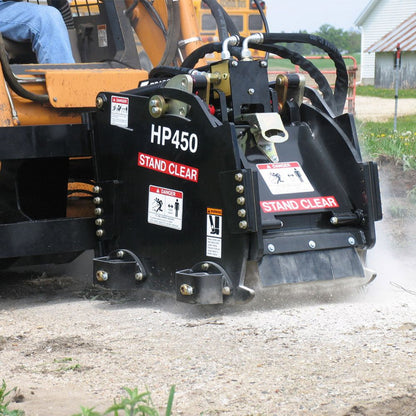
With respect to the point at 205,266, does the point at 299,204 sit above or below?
above

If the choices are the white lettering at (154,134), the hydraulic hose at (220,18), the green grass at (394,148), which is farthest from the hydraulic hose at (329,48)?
the green grass at (394,148)

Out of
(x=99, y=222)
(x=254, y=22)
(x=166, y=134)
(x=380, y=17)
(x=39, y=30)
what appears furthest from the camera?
(x=380, y=17)

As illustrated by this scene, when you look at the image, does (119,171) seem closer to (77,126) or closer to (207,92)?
(77,126)

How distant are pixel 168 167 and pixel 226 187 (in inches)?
15.7

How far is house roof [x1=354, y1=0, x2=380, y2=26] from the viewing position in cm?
4942

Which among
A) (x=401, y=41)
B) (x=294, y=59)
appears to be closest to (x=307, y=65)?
(x=294, y=59)

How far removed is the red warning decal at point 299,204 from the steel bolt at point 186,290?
1.53 ft

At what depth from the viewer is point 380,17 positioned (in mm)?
50031

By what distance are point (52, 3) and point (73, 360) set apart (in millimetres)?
2802

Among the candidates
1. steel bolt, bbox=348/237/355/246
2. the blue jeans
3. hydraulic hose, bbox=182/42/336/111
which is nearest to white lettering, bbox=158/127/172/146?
hydraulic hose, bbox=182/42/336/111

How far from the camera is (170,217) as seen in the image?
4141 mm

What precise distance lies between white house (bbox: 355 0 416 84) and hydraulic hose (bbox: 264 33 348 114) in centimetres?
4468

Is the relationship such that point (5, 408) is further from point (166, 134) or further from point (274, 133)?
point (274, 133)

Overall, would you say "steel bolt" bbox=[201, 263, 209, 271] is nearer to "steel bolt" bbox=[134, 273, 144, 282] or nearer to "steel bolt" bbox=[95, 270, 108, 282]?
"steel bolt" bbox=[134, 273, 144, 282]
